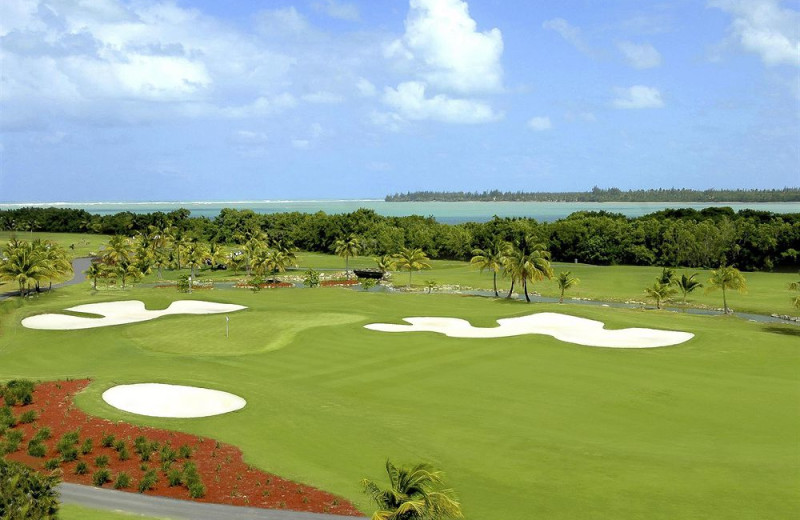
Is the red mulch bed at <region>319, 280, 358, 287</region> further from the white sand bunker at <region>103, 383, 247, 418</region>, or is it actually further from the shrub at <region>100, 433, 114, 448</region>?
the shrub at <region>100, 433, 114, 448</region>

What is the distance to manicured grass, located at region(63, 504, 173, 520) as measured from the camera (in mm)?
19391

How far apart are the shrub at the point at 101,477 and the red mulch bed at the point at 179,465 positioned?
0.72 feet

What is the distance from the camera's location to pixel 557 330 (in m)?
50.0

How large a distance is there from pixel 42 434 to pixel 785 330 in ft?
180

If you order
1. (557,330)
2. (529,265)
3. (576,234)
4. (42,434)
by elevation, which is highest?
(576,234)

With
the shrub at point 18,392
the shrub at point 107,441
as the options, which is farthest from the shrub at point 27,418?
the shrub at point 107,441

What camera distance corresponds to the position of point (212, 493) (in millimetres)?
21766

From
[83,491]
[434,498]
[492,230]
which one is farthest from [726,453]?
[492,230]

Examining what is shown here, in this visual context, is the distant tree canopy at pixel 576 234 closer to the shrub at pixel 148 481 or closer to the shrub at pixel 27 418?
the shrub at pixel 27 418

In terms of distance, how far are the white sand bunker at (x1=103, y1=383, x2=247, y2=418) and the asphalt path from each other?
8.00 m

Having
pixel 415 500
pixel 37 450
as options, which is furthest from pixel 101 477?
pixel 415 500

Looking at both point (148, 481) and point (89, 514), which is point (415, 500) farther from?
point (148, 481)

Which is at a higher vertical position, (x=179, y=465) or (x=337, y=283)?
(x=179, y=465)

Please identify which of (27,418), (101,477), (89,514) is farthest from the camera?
(27,418)
